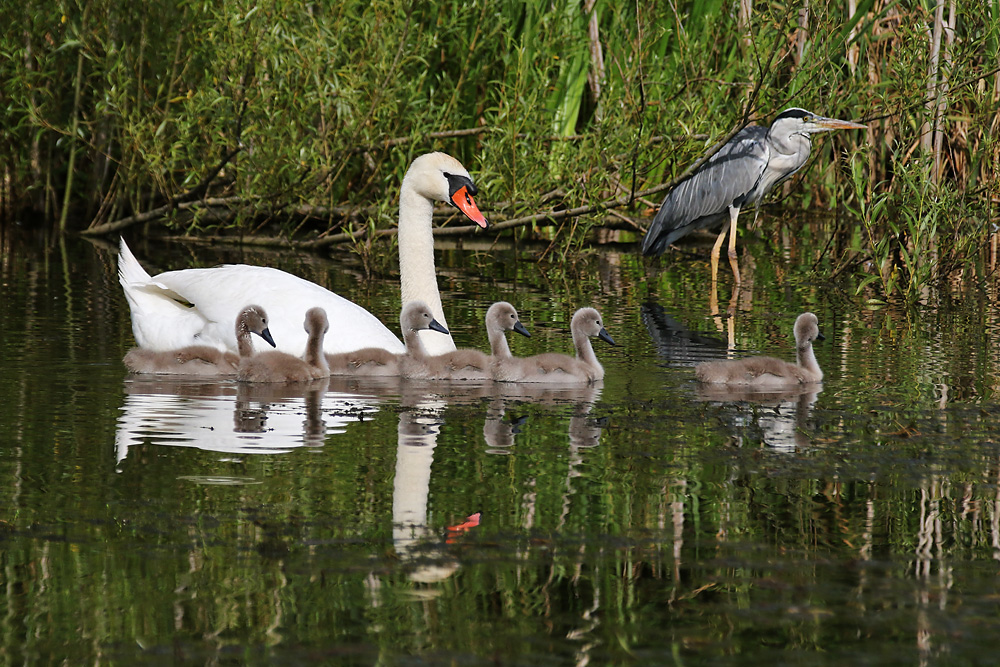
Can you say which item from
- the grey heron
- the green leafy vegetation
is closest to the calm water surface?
the green leafy vegetation

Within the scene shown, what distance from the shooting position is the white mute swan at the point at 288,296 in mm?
8086

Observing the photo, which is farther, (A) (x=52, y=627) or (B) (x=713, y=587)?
(B) (x=713, y=587)

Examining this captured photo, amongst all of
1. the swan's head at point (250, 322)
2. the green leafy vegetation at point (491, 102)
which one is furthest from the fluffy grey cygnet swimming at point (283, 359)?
the green leafy vegetation at point (491, 102)

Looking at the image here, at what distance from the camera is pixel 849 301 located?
→ 1157 centimetres

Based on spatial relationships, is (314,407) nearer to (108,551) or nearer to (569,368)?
(569,368)

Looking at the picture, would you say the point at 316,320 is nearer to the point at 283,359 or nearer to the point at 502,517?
the point at 283,359

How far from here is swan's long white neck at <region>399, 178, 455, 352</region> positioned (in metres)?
8.60

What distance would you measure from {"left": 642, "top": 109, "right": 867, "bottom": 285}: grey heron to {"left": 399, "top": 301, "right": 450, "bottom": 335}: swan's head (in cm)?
597

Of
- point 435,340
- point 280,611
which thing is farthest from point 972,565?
point 435,340

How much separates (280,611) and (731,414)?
11.2 feet

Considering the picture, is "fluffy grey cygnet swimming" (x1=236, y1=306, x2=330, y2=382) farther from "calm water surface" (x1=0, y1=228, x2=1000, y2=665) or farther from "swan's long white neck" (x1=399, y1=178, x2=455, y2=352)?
"swan's long white neck" (x1=399, y1=178, x2=455, y2=352)

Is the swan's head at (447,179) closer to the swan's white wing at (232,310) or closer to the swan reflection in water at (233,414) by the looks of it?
the swan's white wing at (232,310)

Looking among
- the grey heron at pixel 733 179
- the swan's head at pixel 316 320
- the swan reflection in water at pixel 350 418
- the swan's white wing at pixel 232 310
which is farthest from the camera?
the grey heron at pixel 733 179

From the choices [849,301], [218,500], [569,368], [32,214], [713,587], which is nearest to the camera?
[713,587]
